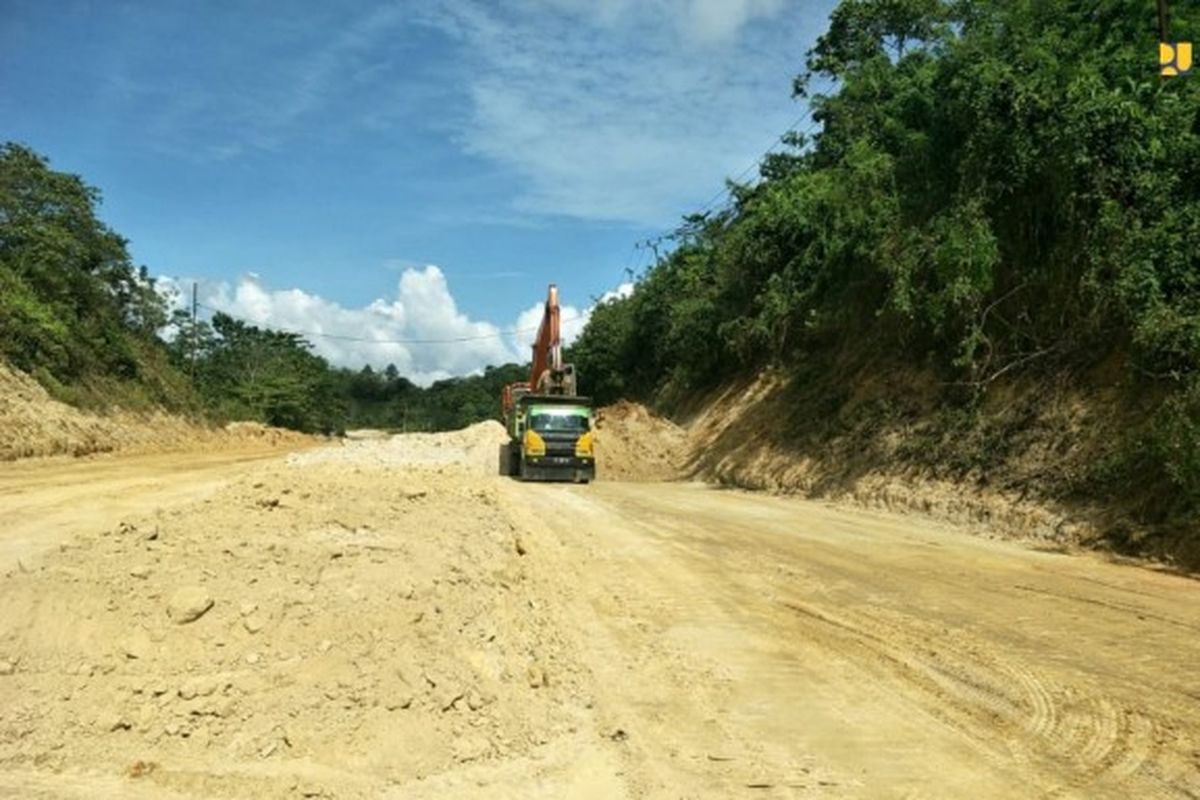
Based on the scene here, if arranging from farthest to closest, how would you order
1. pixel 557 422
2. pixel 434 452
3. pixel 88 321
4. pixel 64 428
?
pixel 88 321 < pixel 434 452 < pixel 64 428 < pixel 557 422

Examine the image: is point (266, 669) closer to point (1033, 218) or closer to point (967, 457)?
point (967, 457)

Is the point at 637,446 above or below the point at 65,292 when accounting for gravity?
below

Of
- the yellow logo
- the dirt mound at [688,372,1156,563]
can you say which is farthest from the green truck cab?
the yellow logo

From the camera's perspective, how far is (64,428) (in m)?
29.7

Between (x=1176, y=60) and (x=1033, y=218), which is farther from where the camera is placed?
(x=1033, y=218)

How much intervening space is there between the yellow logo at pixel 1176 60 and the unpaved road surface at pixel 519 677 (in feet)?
37.9

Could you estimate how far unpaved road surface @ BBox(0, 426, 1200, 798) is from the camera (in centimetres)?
518

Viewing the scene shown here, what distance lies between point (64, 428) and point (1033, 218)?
28.5m

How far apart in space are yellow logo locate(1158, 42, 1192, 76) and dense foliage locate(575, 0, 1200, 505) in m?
0.19

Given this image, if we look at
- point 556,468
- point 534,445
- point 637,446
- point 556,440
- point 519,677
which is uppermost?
point 556,440

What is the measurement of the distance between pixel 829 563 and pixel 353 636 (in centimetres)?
821

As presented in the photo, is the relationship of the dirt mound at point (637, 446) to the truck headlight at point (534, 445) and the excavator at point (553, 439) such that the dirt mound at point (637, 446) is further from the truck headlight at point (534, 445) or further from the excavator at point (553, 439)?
the truck headlight at point (534, 445)

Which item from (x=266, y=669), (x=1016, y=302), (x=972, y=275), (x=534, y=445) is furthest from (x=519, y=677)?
(x=534, y=445)

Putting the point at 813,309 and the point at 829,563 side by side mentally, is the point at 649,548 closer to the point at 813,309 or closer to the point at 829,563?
the point at 829,563
